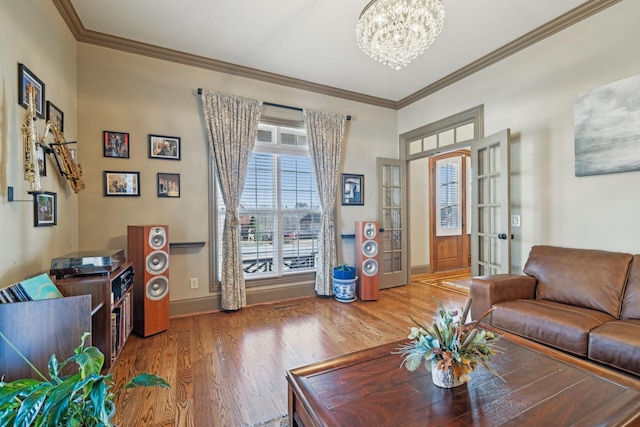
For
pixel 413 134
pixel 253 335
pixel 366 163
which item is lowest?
pixel 253 335

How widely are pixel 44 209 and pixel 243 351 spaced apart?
1.88 meters

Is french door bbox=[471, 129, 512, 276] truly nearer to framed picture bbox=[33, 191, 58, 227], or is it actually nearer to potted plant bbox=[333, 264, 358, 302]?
potted plant bbox=[333, 264, 358, 302]

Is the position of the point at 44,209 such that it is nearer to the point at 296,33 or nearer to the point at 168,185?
the point at 168,185

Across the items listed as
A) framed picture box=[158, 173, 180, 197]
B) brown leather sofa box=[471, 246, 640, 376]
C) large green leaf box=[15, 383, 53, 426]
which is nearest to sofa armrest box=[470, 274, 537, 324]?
brown leather sofa box=[471, 246, 640, 376]

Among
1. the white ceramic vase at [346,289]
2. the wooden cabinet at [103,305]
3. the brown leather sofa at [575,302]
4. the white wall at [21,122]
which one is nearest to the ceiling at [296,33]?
the white wall at [21,122]

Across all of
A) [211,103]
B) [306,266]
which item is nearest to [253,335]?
[306,266]

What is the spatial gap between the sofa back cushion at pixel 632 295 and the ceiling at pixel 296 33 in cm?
221

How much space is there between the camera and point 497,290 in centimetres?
238

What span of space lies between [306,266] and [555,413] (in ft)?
10.4

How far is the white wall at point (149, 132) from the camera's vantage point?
2.86 meters

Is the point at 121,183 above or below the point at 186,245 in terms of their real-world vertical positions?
above

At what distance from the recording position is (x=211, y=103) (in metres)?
3.28

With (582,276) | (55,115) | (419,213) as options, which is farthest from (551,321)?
(55,115)

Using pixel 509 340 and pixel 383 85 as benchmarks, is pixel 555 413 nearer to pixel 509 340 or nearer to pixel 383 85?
pixel 509 340
